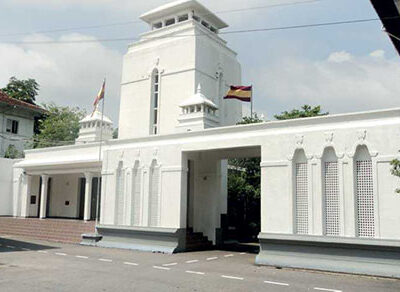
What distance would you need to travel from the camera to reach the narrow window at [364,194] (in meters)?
12.7

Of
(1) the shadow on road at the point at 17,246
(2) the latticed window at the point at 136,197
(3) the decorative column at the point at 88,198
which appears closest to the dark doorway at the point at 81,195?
(3) the decorative column at the point at 88,198

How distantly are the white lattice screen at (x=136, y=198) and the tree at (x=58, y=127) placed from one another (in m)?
23.3

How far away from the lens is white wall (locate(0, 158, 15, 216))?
2748 centimetres

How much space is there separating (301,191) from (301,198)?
23 cm

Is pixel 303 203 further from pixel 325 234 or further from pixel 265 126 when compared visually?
pixel 265 126

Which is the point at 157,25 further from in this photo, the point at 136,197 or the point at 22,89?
the point at 22,89

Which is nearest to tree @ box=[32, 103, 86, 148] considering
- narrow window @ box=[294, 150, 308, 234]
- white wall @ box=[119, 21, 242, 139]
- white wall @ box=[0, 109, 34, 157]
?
white wall @ box=[0, 109, 34, 157]

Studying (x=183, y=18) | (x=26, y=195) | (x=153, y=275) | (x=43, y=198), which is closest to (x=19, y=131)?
(x=26, y=195)

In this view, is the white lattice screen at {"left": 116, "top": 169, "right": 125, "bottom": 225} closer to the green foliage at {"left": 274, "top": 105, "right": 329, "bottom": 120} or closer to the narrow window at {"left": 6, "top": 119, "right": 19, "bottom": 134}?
the green foliage at {"left": 274, "top": 105, "right": 329, "bottom": 120}

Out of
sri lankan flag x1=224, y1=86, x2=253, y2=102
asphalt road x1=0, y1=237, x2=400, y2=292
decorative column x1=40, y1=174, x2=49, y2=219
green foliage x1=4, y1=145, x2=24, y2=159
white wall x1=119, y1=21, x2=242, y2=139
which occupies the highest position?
white wall x1=119, y1=21, x2=242, y2=139

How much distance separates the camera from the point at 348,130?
1329cm

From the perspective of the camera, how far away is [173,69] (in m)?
24.5

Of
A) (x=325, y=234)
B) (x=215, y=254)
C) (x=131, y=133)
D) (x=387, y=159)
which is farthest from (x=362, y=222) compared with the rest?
(x=131, y=133)

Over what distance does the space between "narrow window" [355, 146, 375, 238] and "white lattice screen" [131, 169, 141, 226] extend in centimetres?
926
